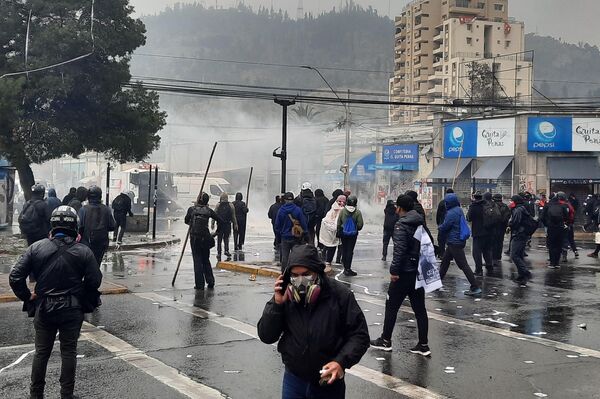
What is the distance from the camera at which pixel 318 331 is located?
3965mm

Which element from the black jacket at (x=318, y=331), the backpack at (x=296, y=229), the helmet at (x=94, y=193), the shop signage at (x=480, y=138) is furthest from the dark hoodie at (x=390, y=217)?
the shop signage at (x=480, y=138)

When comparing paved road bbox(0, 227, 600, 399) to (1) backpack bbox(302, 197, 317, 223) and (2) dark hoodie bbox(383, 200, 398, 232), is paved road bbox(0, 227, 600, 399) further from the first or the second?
(2) dark hoodie bbox(383, 200, 398, 232)

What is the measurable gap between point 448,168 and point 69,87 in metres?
24.5

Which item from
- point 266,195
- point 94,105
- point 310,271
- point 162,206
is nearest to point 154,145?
point 94,105

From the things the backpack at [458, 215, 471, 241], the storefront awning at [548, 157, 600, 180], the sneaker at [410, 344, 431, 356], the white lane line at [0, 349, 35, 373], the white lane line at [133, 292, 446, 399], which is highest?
the storefront awning at [548, 157, 600, 180]

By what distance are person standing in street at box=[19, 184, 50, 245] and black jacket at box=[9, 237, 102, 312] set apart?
6653 millimetres

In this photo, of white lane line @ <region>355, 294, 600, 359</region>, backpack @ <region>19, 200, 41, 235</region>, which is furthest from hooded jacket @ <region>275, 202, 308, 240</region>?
backpack @ <region>19, 200, 41, 235</region>

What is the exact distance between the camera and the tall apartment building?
Answer: 319 ft

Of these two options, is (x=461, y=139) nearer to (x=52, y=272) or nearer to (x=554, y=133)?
(x=554, y=133)

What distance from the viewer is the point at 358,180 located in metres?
52.2

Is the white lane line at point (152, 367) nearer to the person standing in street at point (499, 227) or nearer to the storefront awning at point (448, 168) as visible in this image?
the person standing in street at point (499, 227)

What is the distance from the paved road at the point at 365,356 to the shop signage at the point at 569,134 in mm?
25345

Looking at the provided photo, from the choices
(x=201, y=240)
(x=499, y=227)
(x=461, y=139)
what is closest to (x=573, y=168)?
(x=461, y=139)

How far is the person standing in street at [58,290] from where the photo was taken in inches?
225
